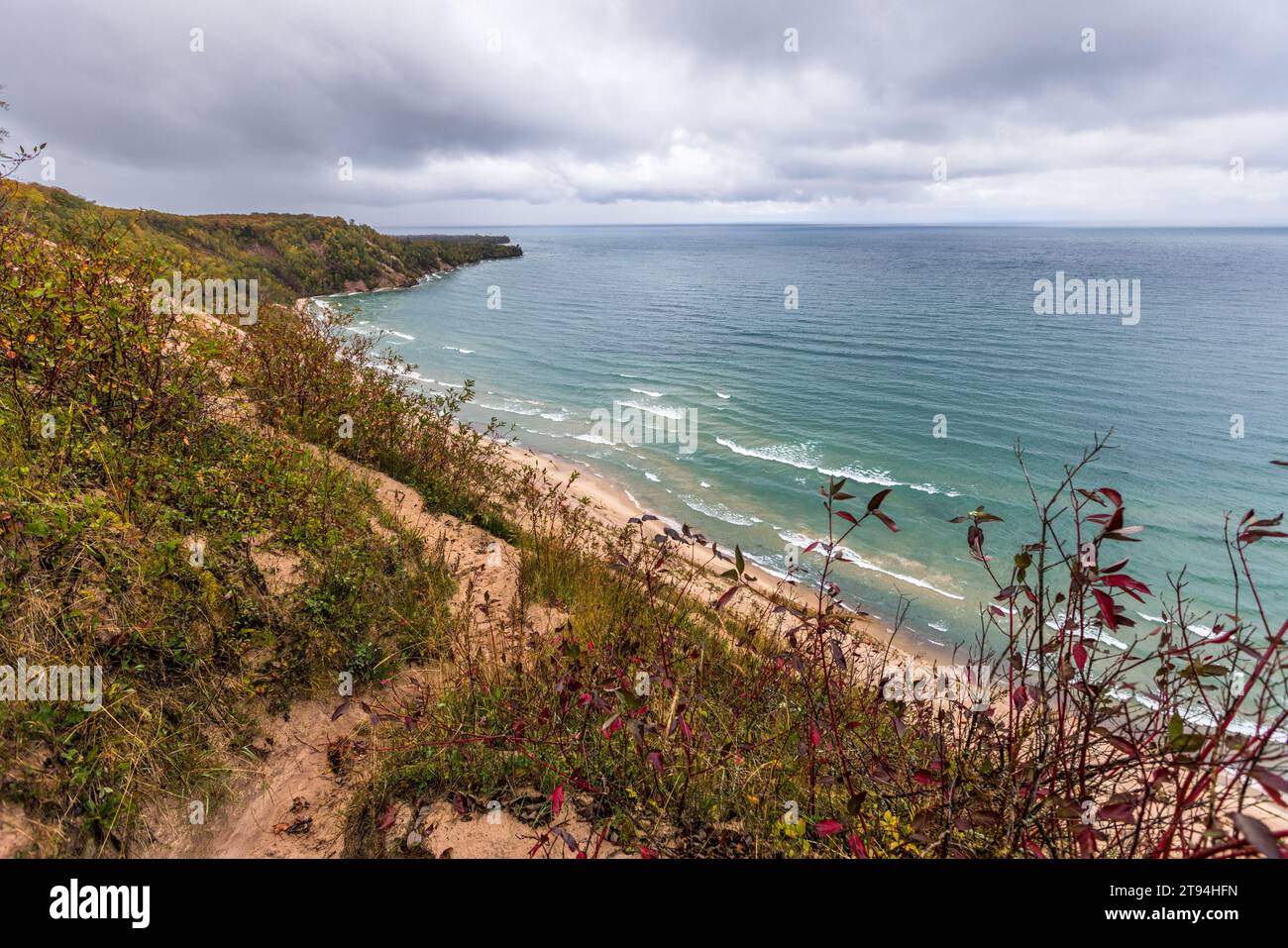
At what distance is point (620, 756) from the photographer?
11.4 ft

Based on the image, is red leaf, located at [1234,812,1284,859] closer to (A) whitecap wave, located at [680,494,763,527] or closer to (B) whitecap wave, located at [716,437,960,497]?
(A) whitecap wave, located at [680,494,763,527]

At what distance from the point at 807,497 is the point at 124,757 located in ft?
56.1

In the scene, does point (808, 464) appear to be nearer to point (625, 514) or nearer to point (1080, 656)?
point (625, 514)

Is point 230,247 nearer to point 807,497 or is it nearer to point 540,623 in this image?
point 807,497

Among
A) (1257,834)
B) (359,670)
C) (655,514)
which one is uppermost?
(1257,834)

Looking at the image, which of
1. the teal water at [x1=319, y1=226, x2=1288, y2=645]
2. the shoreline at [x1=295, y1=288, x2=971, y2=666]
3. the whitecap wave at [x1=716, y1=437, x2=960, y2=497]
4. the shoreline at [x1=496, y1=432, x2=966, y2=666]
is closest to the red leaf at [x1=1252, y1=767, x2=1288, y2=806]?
the shoreline at [x1=295, y1=288, x2=971, y2=666]

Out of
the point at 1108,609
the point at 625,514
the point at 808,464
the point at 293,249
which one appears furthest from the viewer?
the point at 293,249

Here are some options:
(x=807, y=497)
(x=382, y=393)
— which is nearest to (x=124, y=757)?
(x=382, y=393)

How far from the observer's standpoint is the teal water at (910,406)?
15930 millimetres

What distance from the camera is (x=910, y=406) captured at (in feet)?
84.3

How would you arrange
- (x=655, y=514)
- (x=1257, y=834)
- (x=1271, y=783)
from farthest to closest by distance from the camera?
(x=655, y=514), (x=1271, y=783), (x=1257, y=834)

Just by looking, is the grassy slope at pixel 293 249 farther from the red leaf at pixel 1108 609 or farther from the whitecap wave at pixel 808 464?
the red leaf at pixel 1108 609

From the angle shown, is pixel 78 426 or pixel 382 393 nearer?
pixel 78 426

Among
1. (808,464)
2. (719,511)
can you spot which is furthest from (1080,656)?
(808,464)
